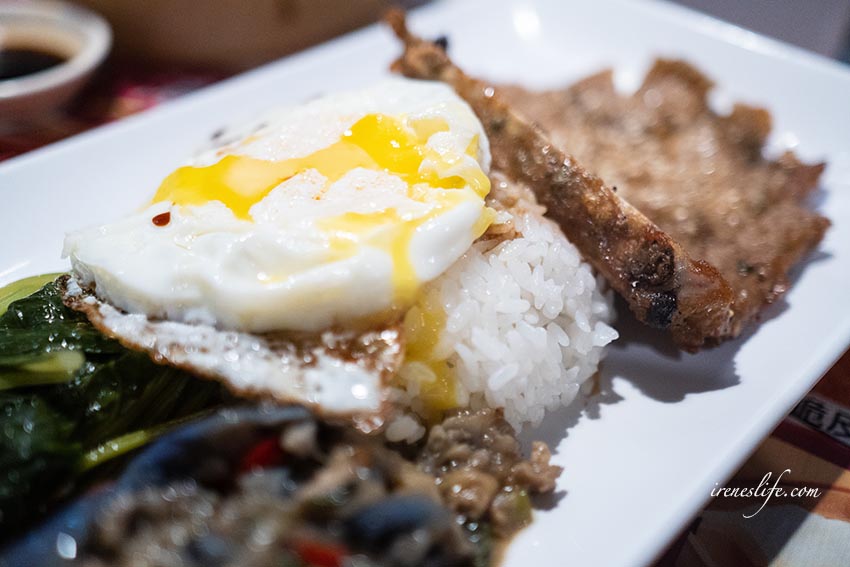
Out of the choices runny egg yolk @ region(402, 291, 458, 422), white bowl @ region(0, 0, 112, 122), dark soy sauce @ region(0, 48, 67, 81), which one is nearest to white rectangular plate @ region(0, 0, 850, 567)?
runny egg yolk @ region(402, 291, 458, 422)

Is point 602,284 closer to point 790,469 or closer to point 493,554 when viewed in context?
point 790,469

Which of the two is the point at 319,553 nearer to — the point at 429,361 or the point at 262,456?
the point at 262,456

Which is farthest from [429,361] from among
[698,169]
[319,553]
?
[698,169]

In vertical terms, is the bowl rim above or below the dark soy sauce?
above

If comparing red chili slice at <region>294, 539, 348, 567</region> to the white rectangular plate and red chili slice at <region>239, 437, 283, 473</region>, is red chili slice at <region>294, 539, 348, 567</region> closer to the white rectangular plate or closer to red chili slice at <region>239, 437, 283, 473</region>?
red chili slice at <region>239, 437, 283, 473</region>

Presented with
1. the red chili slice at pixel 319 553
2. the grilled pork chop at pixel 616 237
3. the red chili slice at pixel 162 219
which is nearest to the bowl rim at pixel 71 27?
the red chili slice at pixel 162 219

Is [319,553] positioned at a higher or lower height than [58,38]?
higher

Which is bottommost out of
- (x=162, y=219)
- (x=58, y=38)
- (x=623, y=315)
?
(x=58, y=38)
